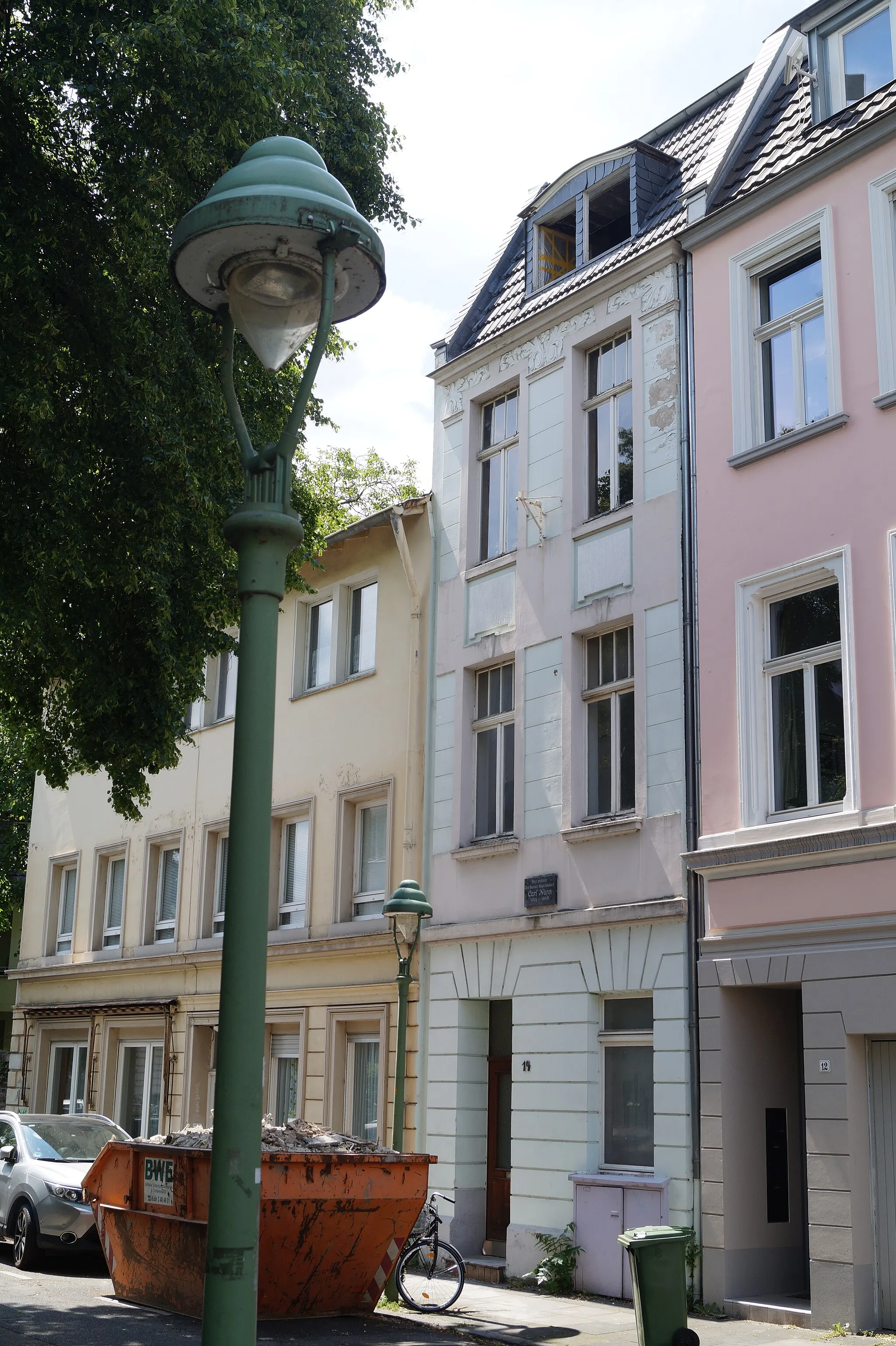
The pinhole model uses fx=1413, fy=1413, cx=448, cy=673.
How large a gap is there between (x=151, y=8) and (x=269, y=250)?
7805 mm

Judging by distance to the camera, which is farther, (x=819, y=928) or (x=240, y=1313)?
(x=819, y=928)

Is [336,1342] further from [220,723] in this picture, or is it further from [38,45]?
[220,723]

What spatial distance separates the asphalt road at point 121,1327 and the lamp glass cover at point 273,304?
850 centimetres

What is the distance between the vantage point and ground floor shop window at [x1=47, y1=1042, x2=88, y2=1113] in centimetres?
2636

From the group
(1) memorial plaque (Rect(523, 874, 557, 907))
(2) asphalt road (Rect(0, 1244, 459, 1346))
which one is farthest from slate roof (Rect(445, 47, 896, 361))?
(2) asphalt road (Rect(0, 1244, 459, 1346))

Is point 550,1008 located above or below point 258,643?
below

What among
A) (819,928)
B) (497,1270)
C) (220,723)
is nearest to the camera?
(819,928)

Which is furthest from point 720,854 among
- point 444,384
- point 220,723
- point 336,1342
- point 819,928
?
point 220,723

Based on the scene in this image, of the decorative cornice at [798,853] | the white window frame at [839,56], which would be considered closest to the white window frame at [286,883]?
the decorative cornice at [798,853]

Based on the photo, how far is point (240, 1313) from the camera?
388cm

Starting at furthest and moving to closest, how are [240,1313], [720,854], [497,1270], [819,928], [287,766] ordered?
[287,766] < [497,1270] < [720,854] < [819,928] < [240,1313]

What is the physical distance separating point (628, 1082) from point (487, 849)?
3.29 metres

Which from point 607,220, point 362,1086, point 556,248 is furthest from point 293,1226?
point 556,248

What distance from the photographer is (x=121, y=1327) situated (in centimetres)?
1145
